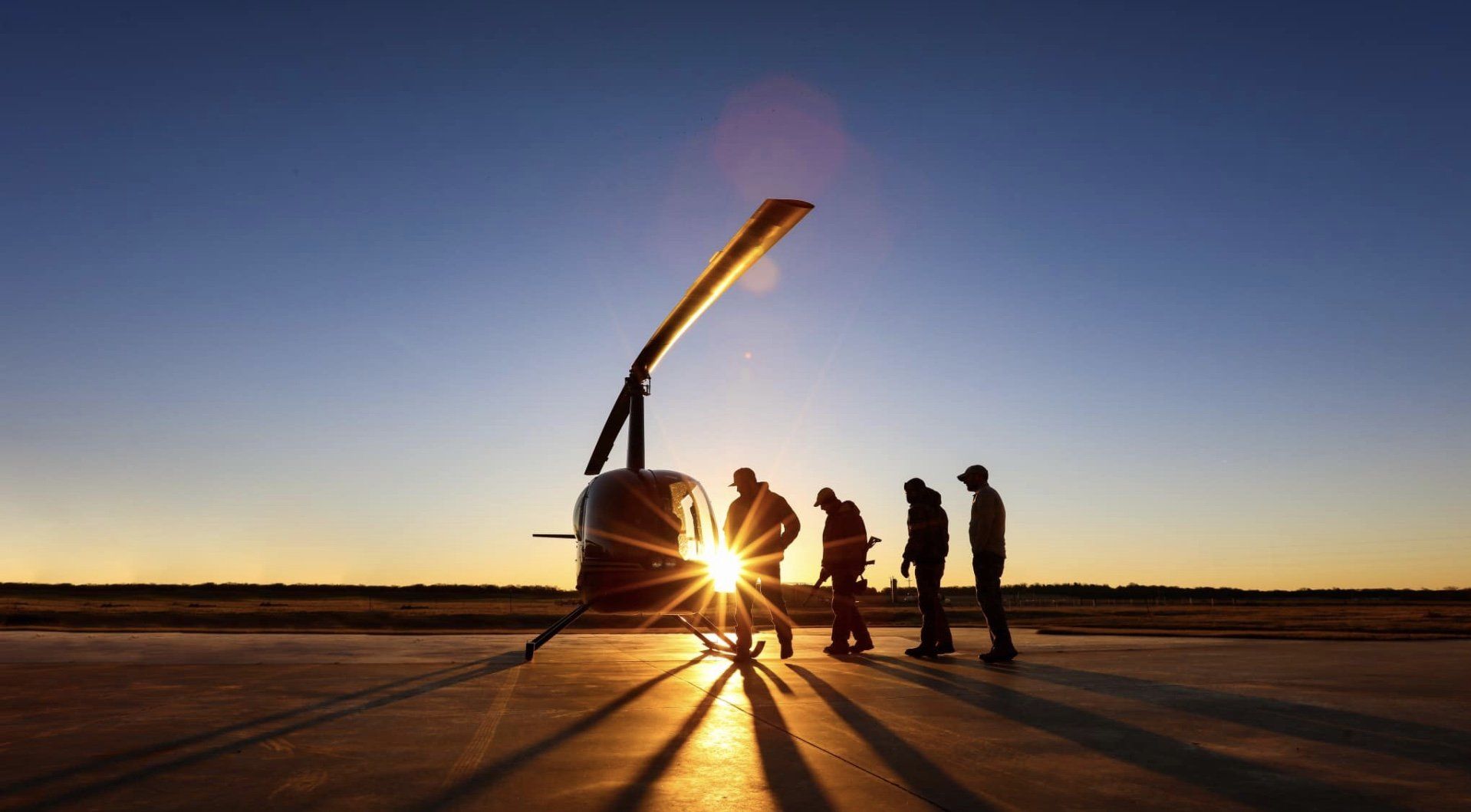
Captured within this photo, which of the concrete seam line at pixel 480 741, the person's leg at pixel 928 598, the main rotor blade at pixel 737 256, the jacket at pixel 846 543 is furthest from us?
the jacket at pixel 846 543

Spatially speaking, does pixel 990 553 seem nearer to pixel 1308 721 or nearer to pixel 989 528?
pixel 989 528

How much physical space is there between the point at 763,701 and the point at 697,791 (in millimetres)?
2886

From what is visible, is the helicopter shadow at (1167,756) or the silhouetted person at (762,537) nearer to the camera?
the helicopter shadow at (1167,756)

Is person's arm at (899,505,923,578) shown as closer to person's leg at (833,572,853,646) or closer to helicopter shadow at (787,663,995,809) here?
person's leg at (833,572,853,646)

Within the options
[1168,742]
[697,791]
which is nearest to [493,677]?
[697,791]

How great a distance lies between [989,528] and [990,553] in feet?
0.91

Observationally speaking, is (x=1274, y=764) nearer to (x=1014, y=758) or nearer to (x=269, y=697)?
(x=1014, y=758)

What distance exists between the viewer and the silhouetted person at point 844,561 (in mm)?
11398

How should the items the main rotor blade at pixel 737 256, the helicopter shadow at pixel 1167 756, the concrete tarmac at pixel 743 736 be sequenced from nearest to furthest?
the helicopter shadow at pixel 1167 756 < the concrete tarmac at pixel 743 736 < the main rotor blade at pixel 737 256

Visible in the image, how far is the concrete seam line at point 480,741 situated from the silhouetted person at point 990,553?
5.18 m

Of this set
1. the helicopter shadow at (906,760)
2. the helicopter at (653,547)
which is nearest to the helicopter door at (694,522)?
the helicopter at (653,547)

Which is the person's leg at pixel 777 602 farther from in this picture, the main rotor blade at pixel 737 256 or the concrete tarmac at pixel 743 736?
the main rotor blade at pixel 737 256

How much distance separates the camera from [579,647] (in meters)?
13.2

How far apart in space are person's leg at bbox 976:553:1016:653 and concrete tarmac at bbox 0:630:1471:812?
1.67 feet
